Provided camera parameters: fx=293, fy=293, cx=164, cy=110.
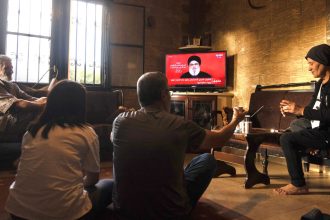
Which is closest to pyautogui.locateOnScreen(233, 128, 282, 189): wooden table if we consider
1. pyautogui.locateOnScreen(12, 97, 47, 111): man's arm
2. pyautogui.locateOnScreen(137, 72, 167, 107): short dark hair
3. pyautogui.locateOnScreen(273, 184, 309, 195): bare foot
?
pyautogui.locateOnScreen(273, 184, 309, 195): bare foot

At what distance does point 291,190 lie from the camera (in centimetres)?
245

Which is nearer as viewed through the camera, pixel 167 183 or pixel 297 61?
pixel 167 183

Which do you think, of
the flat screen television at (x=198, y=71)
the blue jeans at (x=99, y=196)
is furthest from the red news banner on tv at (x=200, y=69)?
the blue jeans at (x=99, y=196)

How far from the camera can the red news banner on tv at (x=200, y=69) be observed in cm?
512

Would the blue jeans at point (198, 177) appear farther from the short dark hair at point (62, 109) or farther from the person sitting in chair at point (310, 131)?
the person sitting in chair at point (310, 131)

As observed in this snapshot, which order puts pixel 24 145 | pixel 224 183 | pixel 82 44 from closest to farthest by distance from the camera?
pixel 24 145
pixel 224 183
pixel 82 44

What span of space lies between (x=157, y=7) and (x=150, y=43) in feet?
2.46

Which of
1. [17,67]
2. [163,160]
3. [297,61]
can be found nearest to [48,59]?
[17,67]

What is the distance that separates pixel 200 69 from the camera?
17.3 ft

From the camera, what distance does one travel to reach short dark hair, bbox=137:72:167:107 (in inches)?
54.4

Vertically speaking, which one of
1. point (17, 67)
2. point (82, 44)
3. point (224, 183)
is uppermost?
point (82, 44)

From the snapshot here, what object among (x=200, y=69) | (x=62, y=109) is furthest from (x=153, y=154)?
(x=200, y=69)

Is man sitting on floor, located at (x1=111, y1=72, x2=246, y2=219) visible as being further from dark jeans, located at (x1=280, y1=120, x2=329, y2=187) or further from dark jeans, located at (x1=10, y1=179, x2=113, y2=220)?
dark jeans, located at (x1=280, y1=120, x2=329, y2=187)

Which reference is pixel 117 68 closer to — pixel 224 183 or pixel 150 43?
pixel 150 43
